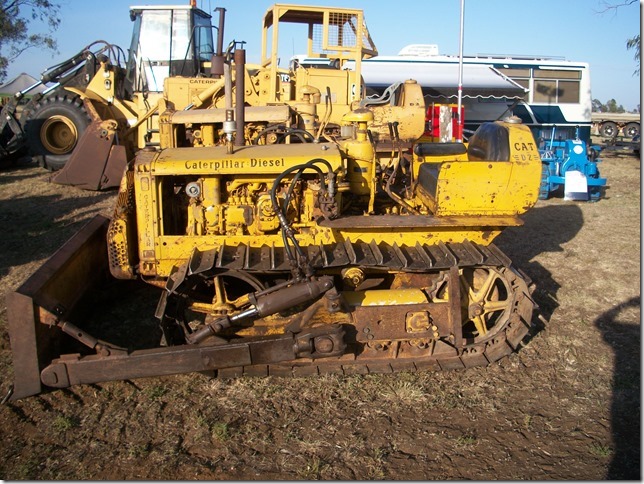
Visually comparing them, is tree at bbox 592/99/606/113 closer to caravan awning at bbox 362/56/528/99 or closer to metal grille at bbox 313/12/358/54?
caravan awning at bbox 362/56/528/99

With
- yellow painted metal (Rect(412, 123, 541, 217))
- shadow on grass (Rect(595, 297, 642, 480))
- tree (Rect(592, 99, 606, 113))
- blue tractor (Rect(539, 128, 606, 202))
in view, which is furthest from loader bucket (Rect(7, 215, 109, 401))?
tree (Rect(592, 99, 606, 113))

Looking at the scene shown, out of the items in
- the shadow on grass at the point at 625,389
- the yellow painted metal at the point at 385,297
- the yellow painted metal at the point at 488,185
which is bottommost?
the shadow on grass at the point at 625,389

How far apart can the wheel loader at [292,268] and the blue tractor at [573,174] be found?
7161 millimetres

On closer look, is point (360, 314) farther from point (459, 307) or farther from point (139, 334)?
point (139, 334)

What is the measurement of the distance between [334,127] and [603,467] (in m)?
5.82

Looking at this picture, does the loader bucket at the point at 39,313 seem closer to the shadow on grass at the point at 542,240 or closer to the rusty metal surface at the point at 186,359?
the rusty metal surface at the point at 186,359

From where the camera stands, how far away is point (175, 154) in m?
4.43

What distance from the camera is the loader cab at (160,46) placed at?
12.0 m

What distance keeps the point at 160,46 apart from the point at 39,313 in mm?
9653

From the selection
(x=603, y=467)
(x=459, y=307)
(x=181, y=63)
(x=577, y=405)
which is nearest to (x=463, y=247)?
(x=459, y=307)

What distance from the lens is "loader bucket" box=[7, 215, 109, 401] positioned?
3.68 metres

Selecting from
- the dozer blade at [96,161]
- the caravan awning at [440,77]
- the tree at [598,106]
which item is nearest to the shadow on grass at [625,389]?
the dozer blade at [96,161]

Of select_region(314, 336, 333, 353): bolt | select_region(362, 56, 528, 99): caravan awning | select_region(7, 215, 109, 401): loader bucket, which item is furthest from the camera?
select_region(362, 56, 528, 99): caravan awning

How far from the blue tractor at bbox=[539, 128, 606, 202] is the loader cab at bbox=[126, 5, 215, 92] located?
24.9ft
